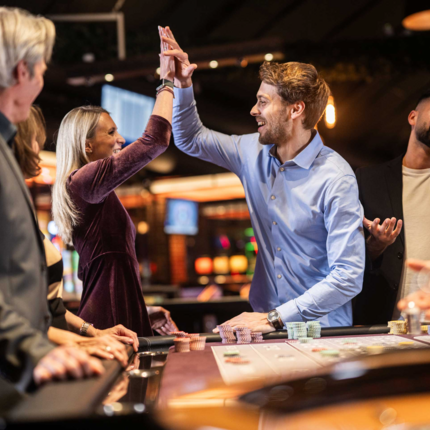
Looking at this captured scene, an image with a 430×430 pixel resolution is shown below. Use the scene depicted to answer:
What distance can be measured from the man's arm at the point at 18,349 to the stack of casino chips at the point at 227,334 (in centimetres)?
99

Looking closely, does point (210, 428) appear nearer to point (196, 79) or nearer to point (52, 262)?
point (52, 262)

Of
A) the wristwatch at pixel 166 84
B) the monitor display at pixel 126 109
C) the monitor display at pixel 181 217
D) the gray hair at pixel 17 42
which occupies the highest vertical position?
the monitor display at pixel 126 109

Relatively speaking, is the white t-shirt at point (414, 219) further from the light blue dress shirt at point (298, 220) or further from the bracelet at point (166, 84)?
the bracelet at point (166, 84)

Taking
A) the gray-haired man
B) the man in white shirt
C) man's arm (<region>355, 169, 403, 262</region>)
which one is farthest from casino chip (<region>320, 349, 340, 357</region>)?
the man in white shirt

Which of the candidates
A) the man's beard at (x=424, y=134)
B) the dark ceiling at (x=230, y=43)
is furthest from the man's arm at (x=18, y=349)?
the dark ceiling at (x=230, y=43)

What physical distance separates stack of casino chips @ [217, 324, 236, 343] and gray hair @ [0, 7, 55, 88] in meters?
1.13

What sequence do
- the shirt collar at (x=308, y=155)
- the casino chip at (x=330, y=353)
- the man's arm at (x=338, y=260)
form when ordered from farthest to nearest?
the shirt collar at (x=308, y=155) → the man's arm at (x=338, y=260) → the casino chip at (x=330, y=353)

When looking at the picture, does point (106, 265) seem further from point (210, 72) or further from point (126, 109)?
point (210, 72)

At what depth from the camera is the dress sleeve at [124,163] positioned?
1852mm

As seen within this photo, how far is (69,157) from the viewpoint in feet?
7.05

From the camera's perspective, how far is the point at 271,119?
240 centimetres

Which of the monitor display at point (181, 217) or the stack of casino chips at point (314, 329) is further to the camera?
the monitor display at point (181, 217)

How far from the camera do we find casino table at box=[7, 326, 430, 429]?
2.77 ft

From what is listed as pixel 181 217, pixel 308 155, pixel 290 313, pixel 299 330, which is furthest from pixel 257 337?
pixel 181 217
